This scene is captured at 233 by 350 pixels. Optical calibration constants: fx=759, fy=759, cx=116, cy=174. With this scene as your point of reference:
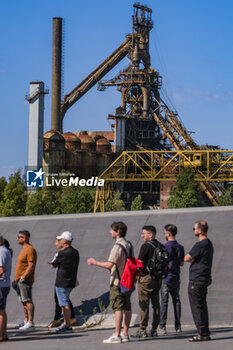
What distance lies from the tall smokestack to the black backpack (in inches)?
3201

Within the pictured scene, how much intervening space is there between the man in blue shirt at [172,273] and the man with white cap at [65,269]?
145 cm

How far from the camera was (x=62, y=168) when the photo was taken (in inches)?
3398

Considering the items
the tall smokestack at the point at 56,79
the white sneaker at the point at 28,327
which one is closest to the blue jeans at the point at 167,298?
the white sneaker at the point at 28,327

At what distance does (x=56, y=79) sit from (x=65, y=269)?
81.0 metres

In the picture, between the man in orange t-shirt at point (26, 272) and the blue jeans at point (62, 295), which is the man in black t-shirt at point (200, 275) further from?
the man in orange t-shirt at point (26, 272)

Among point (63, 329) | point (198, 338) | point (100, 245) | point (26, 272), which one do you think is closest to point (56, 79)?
point (100, 245)

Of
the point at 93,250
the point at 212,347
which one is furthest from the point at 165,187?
the point at 212,347

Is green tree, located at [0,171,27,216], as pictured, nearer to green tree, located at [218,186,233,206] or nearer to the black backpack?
green tree, located at [218,186,233,206]

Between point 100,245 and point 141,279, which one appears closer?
point 141,279

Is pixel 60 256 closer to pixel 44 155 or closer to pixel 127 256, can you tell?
pixel 127 256

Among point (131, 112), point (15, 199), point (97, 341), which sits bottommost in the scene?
point (97, 341)

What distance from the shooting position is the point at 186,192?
2940 inches

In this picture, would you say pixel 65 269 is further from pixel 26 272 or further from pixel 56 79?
pixel 56 79

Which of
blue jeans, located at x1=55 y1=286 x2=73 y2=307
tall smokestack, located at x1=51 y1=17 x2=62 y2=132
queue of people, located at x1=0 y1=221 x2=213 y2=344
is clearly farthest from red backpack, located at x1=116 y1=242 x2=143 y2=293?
tall smokestack, located at x1=51 y1=17 x2=62 y2=132
